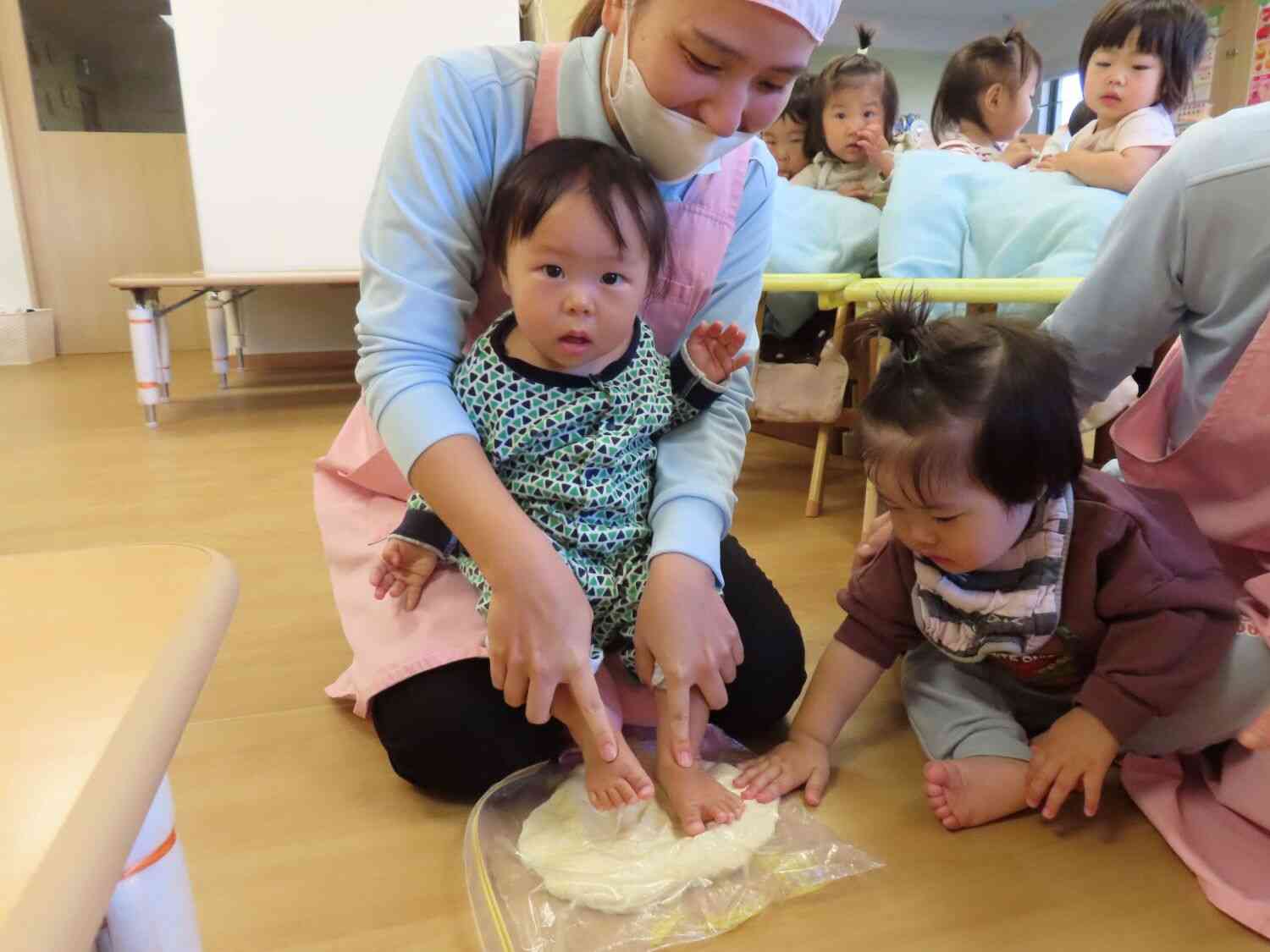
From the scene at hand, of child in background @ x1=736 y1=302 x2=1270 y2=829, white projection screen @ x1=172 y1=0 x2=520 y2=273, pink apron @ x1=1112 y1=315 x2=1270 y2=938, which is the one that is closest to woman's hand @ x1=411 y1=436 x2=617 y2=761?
child in background @ x1=736 y1=302 x2=1270 y2=829

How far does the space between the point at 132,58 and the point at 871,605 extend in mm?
4492

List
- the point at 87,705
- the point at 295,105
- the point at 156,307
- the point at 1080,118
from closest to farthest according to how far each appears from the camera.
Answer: the point at 87,705, the point at 1080,118, the point at 156,307, the point at 295,105

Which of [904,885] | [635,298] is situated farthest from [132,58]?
[904,885]

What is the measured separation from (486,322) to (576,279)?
19cm

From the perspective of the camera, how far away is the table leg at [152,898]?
0.33m

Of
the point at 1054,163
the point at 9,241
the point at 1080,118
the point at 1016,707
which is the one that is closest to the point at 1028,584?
the point at 1016,707

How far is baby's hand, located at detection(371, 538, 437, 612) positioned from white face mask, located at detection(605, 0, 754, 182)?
1.36 ft

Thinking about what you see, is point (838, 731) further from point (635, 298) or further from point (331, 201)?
point (331, 201)

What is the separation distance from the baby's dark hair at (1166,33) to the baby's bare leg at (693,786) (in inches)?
51.4

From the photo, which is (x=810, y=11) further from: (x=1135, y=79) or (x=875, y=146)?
(x=875, y=146)

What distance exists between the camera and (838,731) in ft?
2.93

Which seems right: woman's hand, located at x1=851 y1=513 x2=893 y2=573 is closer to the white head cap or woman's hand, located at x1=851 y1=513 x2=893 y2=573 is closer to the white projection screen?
the white head cap

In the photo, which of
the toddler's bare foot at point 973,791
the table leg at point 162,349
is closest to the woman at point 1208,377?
the toddler's bare foot at point 973,791

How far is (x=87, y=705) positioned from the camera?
0.84 ft
